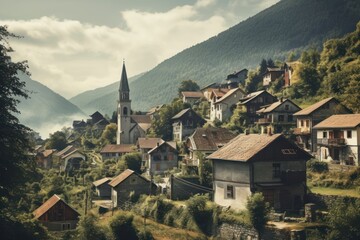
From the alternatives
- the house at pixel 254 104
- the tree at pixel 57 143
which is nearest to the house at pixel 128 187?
the house at pixel 254 104

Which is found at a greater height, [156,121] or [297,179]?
[156,121]

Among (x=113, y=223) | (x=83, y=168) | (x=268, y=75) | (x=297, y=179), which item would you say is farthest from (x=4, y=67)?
(x=268, y=75)

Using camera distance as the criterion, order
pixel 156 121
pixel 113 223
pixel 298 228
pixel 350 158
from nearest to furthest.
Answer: pixel 298 228, pixel 113 223, pixel 350 158, pixel 156 121

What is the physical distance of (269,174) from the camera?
4400 centimetres

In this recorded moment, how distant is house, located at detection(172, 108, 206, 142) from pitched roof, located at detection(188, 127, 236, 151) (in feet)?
57.1

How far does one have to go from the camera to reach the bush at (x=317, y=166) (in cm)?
5030

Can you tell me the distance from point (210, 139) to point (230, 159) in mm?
23219

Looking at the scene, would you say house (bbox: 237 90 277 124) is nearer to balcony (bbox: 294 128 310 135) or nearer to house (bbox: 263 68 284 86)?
balcony (bbox: 294 128 310 135)

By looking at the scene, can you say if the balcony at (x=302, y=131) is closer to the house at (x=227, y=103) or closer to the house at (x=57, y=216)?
the house at (x=227, y=103)

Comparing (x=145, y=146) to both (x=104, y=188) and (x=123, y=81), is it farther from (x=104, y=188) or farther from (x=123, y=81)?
(x=123, y=81)

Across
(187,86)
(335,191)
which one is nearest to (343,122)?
(335,191)

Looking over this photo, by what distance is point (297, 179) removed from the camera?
44.2 meters

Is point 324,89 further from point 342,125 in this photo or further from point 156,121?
point 156,121

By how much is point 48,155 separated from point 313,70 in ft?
230
